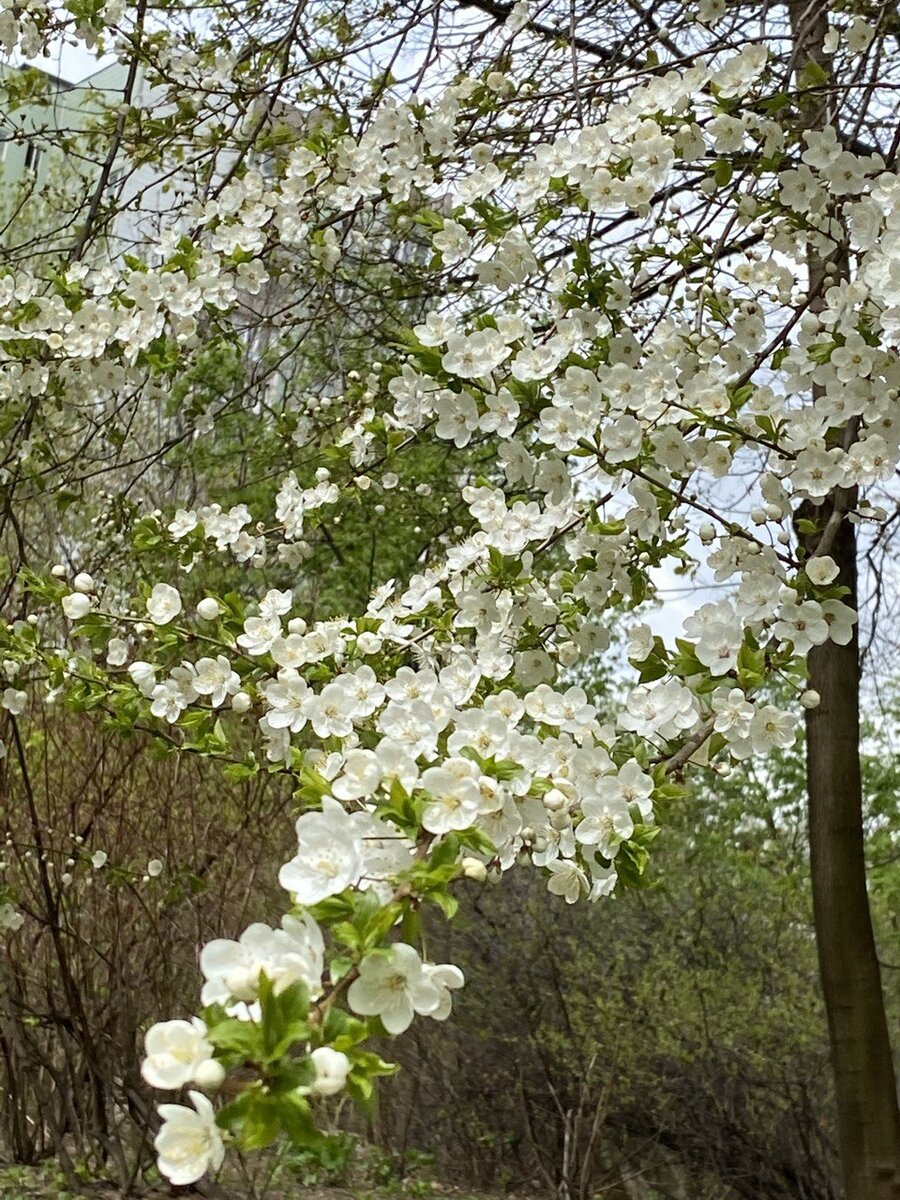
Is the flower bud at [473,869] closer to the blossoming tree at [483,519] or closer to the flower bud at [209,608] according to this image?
the blossoming tree at [483,519]

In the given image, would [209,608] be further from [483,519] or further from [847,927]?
[847,927]

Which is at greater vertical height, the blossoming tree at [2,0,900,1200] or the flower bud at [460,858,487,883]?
the blossoming tree at [2,0,900,1200]

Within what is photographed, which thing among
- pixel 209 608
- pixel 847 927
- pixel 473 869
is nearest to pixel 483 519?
pixel 209 608

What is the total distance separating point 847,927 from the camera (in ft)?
13.7

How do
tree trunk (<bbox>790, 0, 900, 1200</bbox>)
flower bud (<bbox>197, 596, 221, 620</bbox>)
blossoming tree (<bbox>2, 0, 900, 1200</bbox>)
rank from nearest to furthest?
blossoming tree (<bbox>2, 0, 900, 1200</bbox>) < flower bud (<bbox>197, 596, 221, 620</bbox>) < tree trunk (<bbox>790, 0, 900, 1200</bbox>)

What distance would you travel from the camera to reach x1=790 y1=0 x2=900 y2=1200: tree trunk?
153 inches

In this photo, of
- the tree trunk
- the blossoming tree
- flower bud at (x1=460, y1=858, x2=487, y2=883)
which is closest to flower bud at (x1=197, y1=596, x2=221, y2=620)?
the blossoming tree

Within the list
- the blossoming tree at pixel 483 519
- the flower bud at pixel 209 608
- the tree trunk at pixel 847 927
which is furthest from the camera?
the tree trunk at pixel 847 927

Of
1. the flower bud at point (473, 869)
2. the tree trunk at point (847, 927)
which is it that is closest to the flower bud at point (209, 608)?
the flower bud at point (473, 869)

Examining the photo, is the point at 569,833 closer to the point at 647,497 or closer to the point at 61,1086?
the point at 647,497

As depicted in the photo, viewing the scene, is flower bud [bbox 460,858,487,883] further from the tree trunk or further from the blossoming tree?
the tree trunk

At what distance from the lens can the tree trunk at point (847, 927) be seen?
3.89 m

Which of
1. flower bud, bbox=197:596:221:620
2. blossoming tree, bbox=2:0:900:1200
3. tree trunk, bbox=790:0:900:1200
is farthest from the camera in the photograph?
tree trunk, bbox=790:0:900:1200

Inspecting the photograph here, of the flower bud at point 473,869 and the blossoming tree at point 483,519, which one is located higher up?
the blossoming tree at point 483,519
